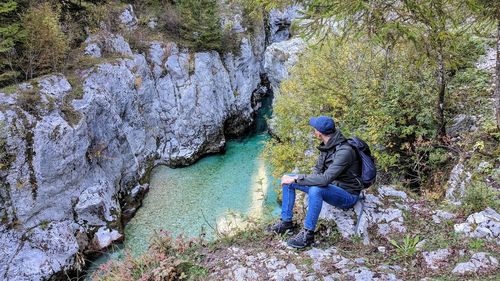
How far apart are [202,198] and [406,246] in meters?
12.1

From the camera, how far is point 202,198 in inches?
642

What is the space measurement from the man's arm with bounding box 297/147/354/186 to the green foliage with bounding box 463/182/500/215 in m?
2.43

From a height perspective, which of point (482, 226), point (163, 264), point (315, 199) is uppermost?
point (315, 199)

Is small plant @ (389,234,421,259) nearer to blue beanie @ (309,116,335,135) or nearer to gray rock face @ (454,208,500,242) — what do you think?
gray rock face @ (454,208,500,242)

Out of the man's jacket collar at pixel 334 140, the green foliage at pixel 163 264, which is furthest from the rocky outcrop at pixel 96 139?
the man's jacket collar at pixel 334 140

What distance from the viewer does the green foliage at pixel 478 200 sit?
232 inches

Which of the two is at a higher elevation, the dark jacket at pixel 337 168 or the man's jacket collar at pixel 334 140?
the man's jacket collar at pixel 334 140

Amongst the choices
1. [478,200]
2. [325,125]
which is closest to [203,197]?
[325,125]

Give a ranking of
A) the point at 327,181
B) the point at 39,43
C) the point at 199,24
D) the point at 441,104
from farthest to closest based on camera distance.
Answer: the point at 199,24 < the point at 39,43 < the point at 441,104 < the point at 327,181

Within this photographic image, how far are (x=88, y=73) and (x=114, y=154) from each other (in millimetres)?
3967

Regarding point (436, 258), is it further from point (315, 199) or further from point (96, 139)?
point (96, 139)

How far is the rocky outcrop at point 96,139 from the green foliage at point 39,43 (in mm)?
816

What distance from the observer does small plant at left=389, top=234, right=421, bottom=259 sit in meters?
5.25

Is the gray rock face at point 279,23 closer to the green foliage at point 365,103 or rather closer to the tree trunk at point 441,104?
the green foliage at point 365,103
